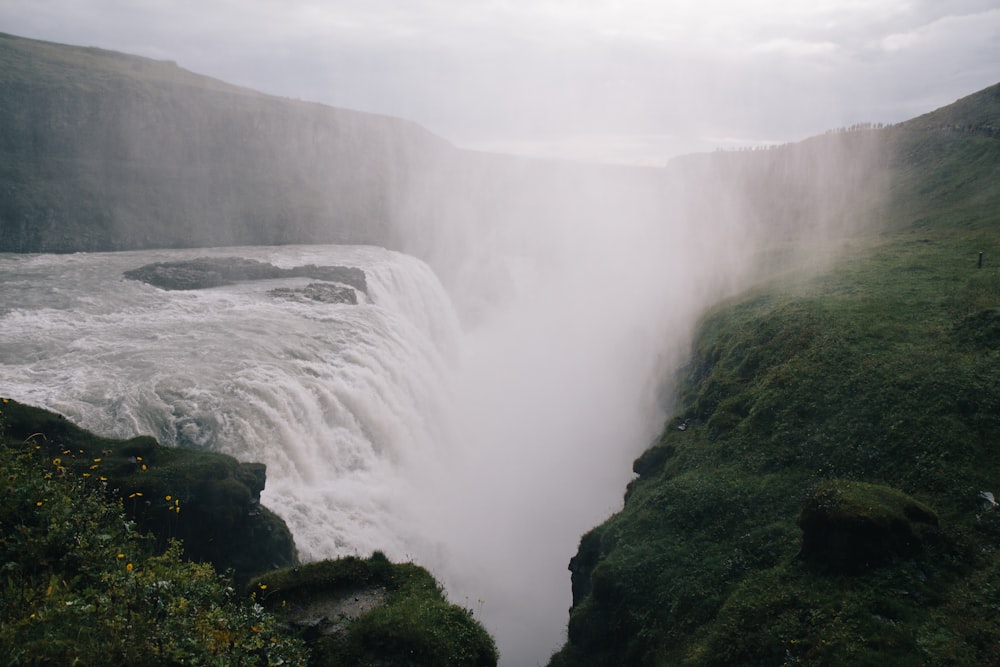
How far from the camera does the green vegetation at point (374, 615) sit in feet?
30.7

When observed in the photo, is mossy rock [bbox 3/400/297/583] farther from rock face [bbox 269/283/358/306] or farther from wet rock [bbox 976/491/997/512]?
rock face [bbox 269/283/358/306]

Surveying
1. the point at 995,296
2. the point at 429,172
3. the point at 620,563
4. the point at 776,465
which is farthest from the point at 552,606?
the point at 429,172

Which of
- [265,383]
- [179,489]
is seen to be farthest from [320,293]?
[179,489]

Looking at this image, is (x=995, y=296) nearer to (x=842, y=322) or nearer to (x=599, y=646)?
(x=842, y=322)

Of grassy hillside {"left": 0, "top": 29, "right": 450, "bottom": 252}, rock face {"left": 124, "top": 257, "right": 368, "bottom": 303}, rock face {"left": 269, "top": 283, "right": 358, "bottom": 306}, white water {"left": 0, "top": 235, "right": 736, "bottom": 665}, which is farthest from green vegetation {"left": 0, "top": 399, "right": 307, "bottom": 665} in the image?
grassy hillside {"left": 0, "top": 29, "right": 450, "bottom": 252}

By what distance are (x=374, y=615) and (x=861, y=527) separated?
27.4 feet

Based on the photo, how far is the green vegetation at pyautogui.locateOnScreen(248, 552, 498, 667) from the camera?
30.7ft

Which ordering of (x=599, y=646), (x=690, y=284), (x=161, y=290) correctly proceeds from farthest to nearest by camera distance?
(x=690, y=284)
(x=161, y=290)
(x=599, y=646)

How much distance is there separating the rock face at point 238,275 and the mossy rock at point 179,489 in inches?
929

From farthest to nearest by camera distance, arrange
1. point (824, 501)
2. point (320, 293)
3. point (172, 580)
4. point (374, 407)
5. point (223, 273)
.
Answer: point (223, 273) < point (320, 293) < point (374, 407) < point (824, 501) < point (172, 580)

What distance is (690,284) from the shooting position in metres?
45.3

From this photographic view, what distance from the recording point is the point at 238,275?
141ft

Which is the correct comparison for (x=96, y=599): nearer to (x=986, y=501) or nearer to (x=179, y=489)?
(x=179, y=489)

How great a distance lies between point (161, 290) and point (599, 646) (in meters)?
33.1
